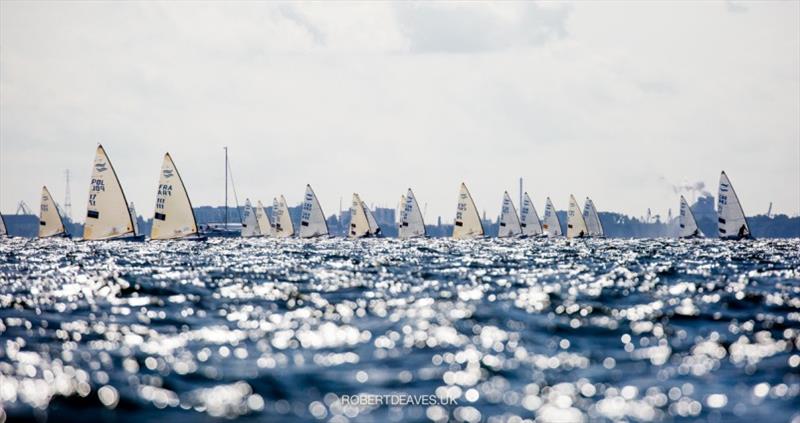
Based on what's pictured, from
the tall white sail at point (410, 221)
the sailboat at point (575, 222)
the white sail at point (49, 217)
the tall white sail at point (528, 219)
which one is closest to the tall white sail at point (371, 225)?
the tall white sail at point (410, 221)

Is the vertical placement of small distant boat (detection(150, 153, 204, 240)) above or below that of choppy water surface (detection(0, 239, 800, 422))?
above

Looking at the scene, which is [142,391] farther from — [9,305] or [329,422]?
[9,305]

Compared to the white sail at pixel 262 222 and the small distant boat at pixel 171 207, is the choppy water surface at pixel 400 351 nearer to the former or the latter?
the small distant boat at pixel 171 207

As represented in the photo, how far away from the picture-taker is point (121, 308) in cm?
2183

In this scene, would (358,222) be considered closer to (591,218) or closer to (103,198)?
(591,218)

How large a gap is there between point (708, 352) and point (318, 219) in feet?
327

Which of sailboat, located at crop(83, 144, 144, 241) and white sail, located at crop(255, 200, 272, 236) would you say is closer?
sailboat, located at crop(83, 144, 144, 241)

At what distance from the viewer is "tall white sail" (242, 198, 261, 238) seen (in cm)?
12738

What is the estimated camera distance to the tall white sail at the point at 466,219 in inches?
4306

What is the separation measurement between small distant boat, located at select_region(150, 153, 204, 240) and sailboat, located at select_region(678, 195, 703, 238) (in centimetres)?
6810

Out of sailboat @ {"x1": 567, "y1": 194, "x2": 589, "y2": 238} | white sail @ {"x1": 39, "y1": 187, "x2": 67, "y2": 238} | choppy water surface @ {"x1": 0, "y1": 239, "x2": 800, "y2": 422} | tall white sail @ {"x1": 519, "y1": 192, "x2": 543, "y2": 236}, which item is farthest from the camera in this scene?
sailboat @ {"x1": 567, "y1": 194, "x2": 589, "y2": 238}

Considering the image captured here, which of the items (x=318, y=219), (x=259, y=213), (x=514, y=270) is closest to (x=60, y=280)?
(x=514, y=270)

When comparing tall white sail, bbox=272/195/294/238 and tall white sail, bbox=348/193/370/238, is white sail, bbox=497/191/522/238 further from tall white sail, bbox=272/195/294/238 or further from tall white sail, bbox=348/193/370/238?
tall white sail, bbox=272/195/294/238

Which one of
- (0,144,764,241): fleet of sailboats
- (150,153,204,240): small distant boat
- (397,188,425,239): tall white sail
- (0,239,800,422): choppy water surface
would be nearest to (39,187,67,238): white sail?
(0,144,764,241): fleet of sailboats
